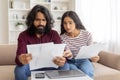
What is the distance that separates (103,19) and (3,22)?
2.01 meters

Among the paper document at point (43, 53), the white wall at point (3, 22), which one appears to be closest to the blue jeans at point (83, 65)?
the paper document at point (43, 53)

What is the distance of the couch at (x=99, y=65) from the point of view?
2.05 m

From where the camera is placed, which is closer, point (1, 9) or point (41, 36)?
point (41, 36)

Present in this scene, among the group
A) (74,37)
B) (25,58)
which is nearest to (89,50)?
(74,37)

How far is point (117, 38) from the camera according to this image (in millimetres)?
3727

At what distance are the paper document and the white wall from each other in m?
2.85

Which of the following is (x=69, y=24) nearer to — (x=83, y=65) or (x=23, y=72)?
(x=83, y=65)

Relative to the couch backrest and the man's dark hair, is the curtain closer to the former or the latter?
the couch backrest

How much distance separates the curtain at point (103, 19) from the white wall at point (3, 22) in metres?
1.51

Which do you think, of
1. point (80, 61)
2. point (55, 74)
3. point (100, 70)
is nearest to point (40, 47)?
point (55, 74)

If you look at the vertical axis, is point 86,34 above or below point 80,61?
above

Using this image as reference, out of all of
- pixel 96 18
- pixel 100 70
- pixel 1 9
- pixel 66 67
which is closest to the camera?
pixel 66 67

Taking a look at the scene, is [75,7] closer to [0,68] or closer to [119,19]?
[119,19]

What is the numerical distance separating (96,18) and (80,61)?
6.74 ft
